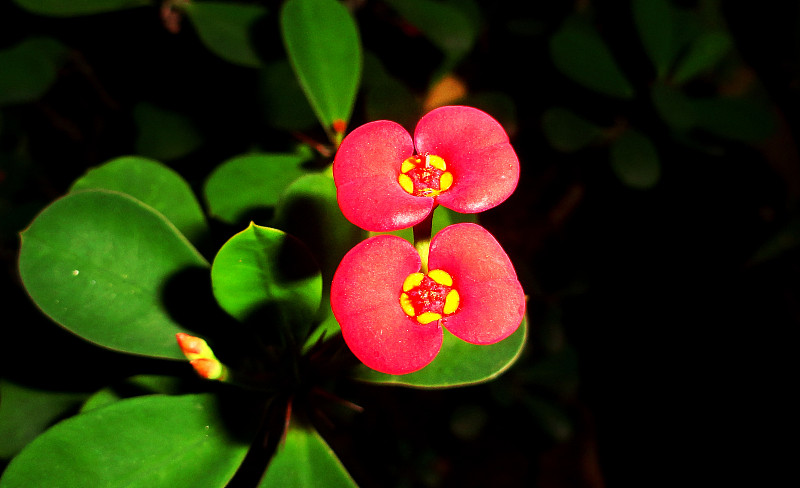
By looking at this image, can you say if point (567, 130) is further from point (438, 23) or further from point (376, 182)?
point (376, 182)

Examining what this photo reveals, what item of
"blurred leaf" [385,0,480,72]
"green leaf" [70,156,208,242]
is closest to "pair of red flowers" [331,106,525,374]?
"green leaf" [70,156,208,242]

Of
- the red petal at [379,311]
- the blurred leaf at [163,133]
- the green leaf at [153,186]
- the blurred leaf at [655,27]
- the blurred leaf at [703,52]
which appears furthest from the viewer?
the blurred leaf at [703,52]

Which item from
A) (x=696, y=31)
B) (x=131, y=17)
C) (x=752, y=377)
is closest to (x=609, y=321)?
(x=752, y=377)

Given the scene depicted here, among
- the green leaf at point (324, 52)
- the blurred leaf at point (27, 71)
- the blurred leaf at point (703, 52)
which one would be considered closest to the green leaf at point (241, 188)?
the green leaf at point (324, 52)

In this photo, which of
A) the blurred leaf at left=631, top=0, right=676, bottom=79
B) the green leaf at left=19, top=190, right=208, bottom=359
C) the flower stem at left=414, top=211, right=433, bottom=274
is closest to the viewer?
the flower stem at left=414, top=211, right=433, bottom=274

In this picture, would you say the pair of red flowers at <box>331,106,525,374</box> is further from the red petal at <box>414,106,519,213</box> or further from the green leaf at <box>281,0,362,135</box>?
the green leaf at <box>281,0,362,135</box>

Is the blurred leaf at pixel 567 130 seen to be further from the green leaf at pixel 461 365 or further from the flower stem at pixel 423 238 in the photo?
the flower stem at pixel 423 238

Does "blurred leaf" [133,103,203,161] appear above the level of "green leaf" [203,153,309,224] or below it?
below

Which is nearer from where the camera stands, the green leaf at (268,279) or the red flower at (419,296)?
the red flower at (419,296)
